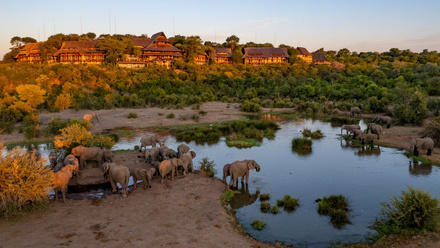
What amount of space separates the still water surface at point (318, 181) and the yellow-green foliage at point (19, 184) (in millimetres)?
6918

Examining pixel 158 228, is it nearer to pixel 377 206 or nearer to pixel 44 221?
pixel 44 221

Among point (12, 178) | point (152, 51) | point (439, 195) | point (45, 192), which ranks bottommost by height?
point (439, 195)

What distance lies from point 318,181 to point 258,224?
5.73 meters

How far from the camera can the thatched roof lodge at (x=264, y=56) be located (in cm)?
8506

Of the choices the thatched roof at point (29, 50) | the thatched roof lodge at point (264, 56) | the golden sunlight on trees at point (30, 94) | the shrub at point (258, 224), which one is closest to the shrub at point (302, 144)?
the shrub at point (258, 224)

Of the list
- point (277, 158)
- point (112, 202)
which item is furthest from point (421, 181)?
point (112, 202)

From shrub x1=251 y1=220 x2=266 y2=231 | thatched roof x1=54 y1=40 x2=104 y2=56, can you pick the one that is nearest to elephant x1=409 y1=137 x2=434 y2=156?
shrub x1=251 y1=220 x2=266 y2=231

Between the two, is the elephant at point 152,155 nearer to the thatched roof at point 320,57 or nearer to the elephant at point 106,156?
the elephant at point 106,156

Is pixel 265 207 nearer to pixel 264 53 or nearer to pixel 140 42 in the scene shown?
pixel 140 42

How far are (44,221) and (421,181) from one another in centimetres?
1599

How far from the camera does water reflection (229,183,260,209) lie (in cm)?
1228

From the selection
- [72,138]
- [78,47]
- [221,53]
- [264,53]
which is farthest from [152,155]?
[264,53]

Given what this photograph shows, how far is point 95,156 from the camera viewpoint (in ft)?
52.9

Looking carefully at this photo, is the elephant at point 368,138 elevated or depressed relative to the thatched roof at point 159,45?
depressed
